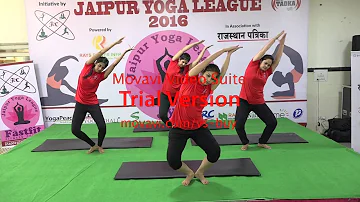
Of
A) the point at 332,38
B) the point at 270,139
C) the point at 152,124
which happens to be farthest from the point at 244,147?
the point at 332,38

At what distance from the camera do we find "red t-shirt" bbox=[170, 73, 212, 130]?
281cm

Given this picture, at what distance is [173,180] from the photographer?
316 cm

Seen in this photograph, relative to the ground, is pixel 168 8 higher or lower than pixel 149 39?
higher

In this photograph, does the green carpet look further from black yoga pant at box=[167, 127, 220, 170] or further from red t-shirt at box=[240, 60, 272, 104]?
red t-shirt at box=[240, 60, 272, 104]

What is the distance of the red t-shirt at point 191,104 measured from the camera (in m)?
2.81

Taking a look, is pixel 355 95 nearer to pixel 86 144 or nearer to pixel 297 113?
pixel 297 113

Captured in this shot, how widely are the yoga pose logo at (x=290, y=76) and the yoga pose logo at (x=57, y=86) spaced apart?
10.9 feet

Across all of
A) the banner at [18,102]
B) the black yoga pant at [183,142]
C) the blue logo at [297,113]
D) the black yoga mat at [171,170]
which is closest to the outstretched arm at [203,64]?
the black yoga pant at [183,142]

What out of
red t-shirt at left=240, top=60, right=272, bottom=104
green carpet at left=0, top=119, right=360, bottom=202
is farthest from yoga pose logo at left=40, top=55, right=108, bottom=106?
red t-shirt at left=240, top=60, right=272, bottom=104

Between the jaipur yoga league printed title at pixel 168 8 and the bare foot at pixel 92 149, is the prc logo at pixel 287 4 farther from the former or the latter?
the bare foot at pixel 92 149

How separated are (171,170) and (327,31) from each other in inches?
170

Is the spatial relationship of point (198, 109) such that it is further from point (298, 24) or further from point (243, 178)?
point (298, 24)

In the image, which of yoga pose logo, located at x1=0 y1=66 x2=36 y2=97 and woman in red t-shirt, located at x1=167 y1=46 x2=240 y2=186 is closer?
woman in red t-shirt, located at x1=167 y1=46 x2=240 y2=186

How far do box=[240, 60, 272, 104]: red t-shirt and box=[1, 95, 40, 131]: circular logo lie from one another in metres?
3.91
